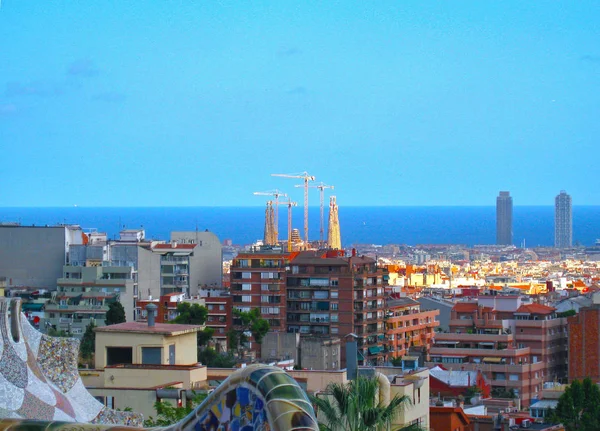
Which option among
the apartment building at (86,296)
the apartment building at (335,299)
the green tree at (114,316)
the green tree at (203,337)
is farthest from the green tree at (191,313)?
the apartment building at (335,299)

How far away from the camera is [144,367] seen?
1284 centimetres

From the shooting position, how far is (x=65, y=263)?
1976 inches

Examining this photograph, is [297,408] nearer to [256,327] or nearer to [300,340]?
[300,340]

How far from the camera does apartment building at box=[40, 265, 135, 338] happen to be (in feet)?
141

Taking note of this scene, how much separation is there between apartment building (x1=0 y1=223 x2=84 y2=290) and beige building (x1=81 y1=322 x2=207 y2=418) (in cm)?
3573

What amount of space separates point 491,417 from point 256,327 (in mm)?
20667

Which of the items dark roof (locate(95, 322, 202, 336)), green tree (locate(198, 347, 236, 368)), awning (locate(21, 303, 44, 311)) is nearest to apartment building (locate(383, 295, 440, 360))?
awning (locate(21, 303, 44, 311))

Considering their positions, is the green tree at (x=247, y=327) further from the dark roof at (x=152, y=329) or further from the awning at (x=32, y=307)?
the dark roof at (x=152, y=329)

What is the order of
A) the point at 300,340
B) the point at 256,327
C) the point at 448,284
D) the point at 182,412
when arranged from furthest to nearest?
1. the point at 448,284
2. the point at 256,327
3. the point at 300,340
4. the point at 182,412

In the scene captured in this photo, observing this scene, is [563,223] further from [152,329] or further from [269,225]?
[152,329]

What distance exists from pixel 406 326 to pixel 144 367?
112ft

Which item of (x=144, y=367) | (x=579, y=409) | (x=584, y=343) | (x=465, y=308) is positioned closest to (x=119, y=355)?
(x=144, y=367)

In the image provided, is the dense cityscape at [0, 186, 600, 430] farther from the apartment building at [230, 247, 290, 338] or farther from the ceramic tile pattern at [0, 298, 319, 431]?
the ceramic tile pattern at [0, 298, 319, 431]

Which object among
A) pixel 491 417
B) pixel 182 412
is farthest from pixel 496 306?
pixel 182 412
